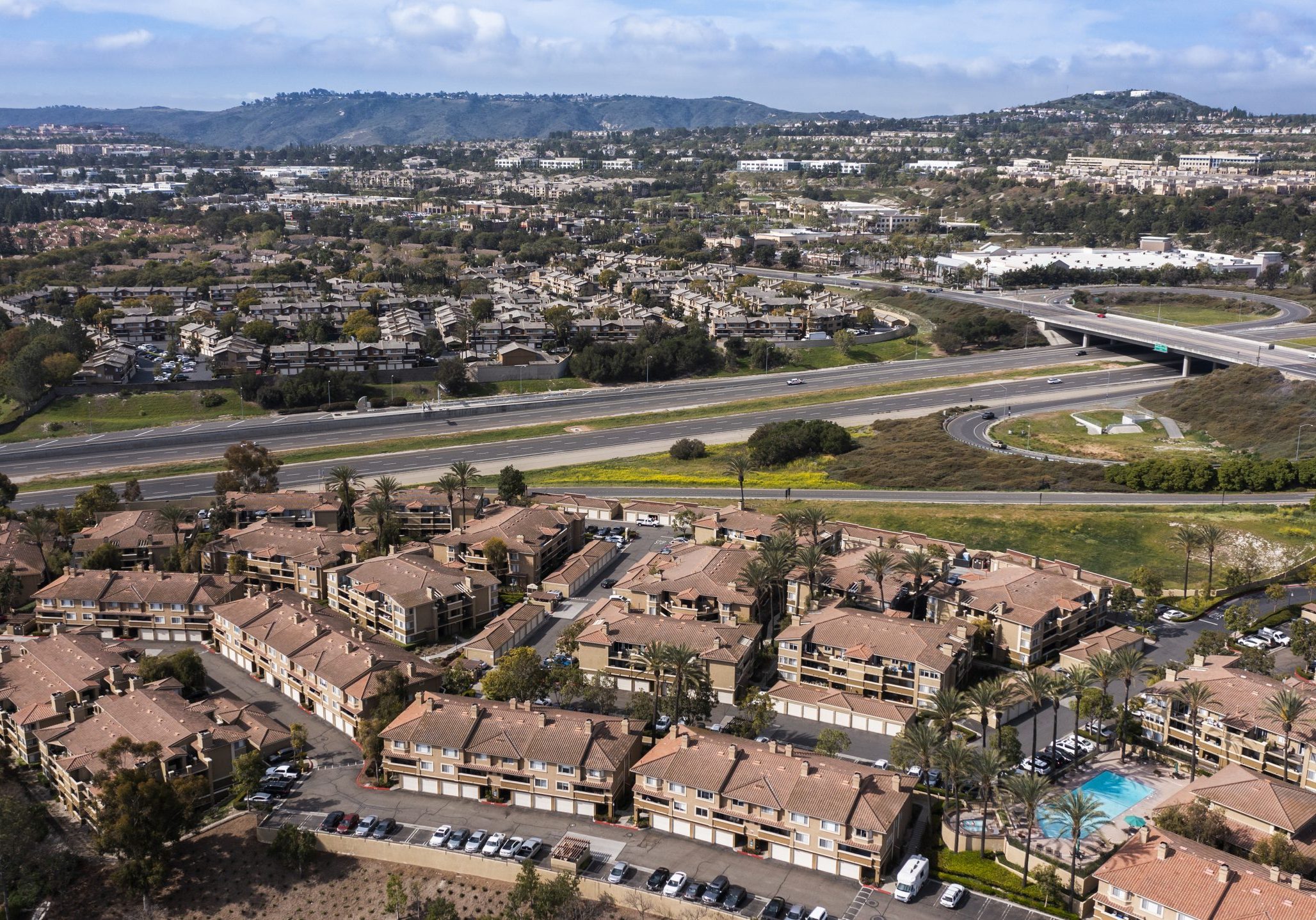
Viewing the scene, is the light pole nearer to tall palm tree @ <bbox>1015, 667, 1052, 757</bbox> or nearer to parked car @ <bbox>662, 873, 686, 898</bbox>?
tall palm tree @ <bbox>1015, 667, 1052, 757</bbox>

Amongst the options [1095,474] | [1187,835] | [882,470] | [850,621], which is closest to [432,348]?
→ [882,470]

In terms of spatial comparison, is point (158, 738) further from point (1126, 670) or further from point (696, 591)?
point (1126, 670)

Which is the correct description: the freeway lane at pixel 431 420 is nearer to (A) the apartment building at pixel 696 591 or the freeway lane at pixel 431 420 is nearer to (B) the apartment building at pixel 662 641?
(A) the apartment building at pixel 696 591

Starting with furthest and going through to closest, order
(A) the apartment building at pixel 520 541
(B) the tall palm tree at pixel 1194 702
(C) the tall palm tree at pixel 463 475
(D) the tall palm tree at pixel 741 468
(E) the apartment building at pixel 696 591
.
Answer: (D) the tall palm tree at pixel 741 468
(C) the tall palm tree at pixel 463 475
(A) the apartment building at pixel 520 541
(E) the apartment building at pixel 696 591
(B) the tall palm tree at pixel 1194 702

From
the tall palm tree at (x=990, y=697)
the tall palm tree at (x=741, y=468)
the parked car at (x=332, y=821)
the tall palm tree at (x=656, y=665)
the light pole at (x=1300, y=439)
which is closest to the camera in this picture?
the parked car at (x=332, y=821)

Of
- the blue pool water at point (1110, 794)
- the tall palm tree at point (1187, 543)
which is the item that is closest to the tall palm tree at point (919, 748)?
the blue pool water at point (1110, 794)

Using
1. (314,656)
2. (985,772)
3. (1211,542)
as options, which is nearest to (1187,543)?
(1211,542)

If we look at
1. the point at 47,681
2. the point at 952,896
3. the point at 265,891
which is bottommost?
the point at 265,891
